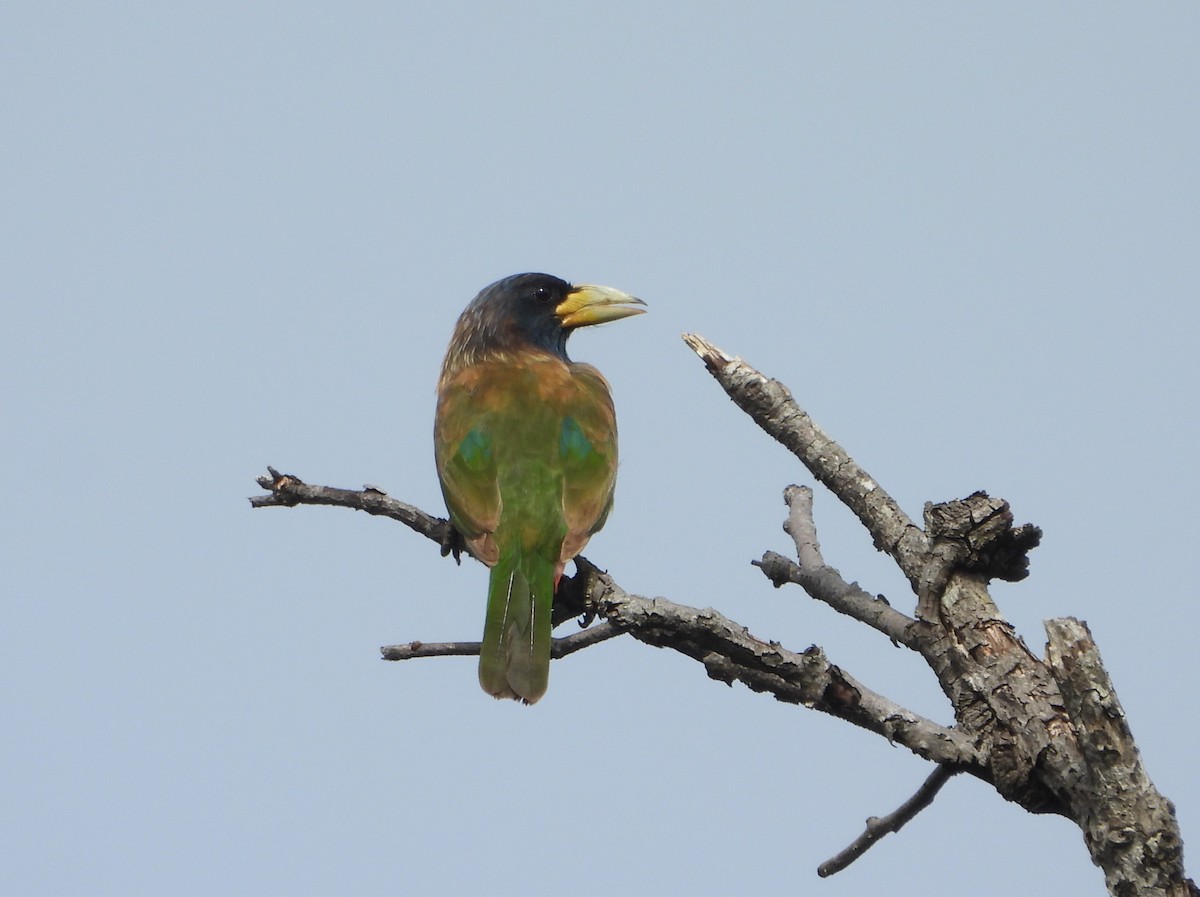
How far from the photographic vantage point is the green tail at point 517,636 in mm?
4844

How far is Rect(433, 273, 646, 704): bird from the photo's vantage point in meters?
4.96

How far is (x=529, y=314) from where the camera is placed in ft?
24.0

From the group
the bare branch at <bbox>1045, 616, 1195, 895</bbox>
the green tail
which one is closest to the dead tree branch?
the bare branch at <bbox>1045, 616, 1195, 895</bbox>

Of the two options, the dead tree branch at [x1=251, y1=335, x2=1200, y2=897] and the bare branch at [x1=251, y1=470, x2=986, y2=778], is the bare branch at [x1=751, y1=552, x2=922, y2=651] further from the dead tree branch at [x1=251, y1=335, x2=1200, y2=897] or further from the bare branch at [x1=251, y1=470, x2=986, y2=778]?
the bare branch at [x1=251, y1=470, x2=986, y2=778]

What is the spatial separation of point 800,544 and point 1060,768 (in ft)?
4.62

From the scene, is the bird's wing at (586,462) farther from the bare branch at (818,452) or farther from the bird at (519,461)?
the bare branch at (818,452)

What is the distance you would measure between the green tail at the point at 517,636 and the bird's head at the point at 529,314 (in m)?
2.15

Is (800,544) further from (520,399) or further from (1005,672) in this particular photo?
(520,399)

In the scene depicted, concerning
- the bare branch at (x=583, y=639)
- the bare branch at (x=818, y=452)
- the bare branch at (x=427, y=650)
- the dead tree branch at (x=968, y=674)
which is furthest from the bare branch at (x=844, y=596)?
the bare branch at (x=427, y=650)

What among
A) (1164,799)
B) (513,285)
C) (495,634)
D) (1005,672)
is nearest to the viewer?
(1164,799)

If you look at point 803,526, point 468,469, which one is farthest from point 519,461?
point 803,526

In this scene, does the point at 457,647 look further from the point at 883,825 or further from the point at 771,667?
the point at 883,825

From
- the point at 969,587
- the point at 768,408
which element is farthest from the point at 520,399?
the point at 969,587

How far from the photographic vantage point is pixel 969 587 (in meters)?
3.86
